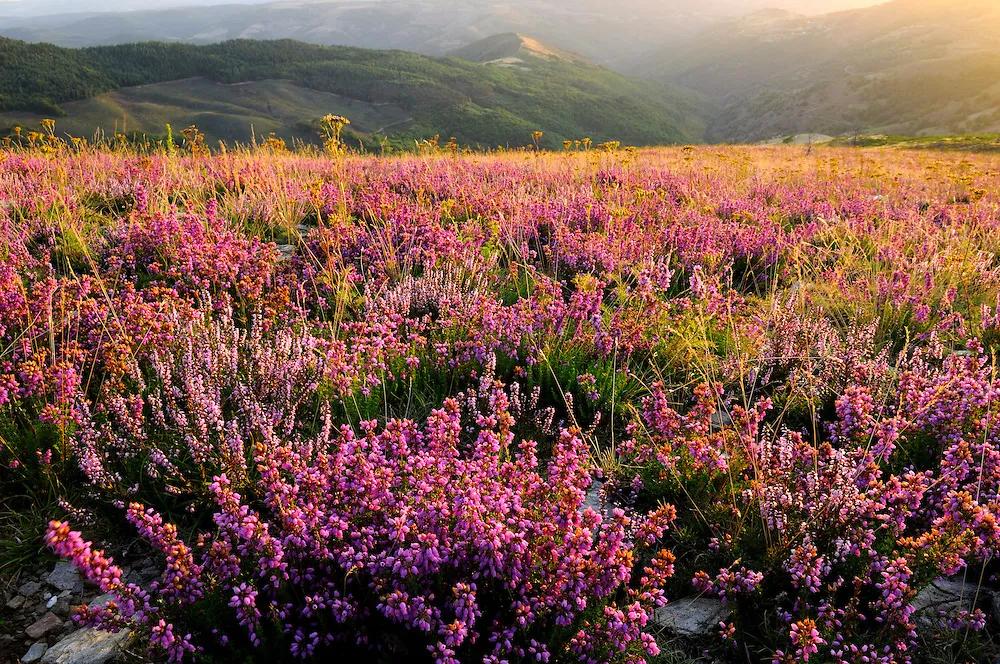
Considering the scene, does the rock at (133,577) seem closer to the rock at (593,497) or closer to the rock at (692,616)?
the rock at (593,497)

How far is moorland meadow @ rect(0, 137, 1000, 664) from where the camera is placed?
1.66 m

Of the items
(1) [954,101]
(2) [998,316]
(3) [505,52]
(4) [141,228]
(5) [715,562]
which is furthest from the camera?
(3) [505,52]

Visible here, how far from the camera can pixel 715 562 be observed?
2158 millimetres

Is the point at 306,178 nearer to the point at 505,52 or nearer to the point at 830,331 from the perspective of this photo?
the point at 830,331

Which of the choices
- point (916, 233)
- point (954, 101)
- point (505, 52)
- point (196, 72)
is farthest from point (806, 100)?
point (916, 233)

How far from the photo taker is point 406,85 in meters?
123

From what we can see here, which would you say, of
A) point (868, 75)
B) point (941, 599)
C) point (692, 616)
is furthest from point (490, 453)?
point (868, 75)

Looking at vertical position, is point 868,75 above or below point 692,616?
above

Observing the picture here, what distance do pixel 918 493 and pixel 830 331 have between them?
1767 mm

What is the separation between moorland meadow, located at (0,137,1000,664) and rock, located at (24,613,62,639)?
7 cm

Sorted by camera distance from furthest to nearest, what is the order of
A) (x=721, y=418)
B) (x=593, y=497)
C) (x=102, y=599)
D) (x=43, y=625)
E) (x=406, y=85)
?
1. (x=406, y=85)
2. (x=721, y=418)
3. (x=593, y=497)
4. (x=102, y=599)
5. (x=43, y=625)

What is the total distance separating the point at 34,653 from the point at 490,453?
5.21ft

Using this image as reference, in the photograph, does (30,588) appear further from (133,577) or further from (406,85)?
(406,85)

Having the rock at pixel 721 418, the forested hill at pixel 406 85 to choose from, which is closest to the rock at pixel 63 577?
the rock at pixel 721 418
